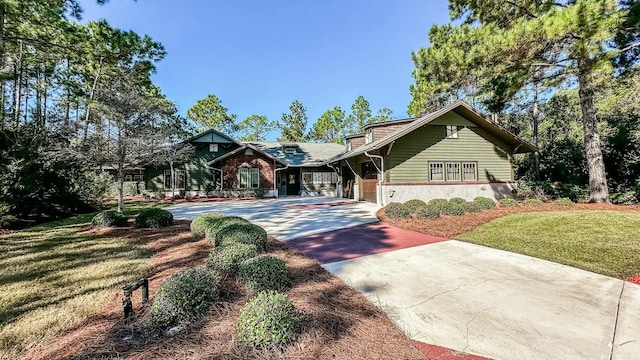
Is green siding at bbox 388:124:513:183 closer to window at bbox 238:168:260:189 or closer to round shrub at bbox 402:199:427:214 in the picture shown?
round shrub at bbox 402:199:427:214

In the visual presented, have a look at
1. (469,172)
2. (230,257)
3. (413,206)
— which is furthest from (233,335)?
(469,172)

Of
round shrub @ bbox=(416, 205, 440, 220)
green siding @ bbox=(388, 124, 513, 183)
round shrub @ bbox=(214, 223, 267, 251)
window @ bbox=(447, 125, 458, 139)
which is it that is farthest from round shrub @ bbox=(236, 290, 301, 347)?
window @ bbox=(447, 125, 458, 139)

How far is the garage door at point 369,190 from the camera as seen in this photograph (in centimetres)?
1490

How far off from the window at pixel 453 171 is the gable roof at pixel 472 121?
2636 millimetres

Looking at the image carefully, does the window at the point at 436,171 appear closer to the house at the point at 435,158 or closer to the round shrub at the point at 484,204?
the house at the point at 435,158

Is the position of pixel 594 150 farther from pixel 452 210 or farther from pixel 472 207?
pixel 452 210

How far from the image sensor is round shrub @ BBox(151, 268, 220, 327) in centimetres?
272

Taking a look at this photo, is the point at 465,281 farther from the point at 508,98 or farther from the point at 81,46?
the point at 81,46

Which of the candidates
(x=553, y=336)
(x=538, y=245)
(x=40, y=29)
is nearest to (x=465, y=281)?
(x=553, y=336)

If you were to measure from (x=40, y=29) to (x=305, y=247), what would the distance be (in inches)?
546

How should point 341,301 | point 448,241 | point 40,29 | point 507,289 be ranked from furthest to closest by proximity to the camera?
1. point 40,29
2. point 448,241
3. point 507,289
4. point 341,301

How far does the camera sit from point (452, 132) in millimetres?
14539

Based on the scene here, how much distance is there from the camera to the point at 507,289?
3881 millimetres

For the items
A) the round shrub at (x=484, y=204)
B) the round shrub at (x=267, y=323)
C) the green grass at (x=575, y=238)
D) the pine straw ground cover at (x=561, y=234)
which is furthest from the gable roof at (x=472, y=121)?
the round shrub at (x=267, y=323)
